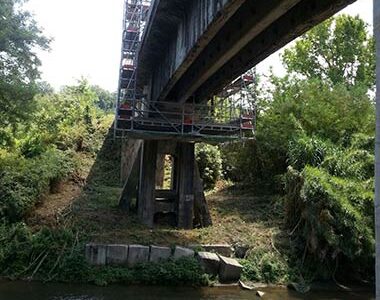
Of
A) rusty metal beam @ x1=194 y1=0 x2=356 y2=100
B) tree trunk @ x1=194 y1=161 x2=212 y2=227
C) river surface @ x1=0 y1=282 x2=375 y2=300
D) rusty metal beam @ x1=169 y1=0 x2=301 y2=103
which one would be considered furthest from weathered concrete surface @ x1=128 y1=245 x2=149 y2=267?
rusty metal beam @ x1=194 y1=0 x2=356 y2=100

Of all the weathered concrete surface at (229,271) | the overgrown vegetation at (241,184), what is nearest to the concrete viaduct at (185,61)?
the overgrown vegetation at (241,184)

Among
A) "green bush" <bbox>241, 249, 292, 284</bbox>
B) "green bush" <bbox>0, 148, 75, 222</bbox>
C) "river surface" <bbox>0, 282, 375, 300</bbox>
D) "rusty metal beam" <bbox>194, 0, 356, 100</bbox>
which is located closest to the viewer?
"rusty metal beam" <bbox>194, 0, 356, 100</bbox>

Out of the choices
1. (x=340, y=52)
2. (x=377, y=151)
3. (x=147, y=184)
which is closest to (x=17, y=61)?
(x=147, y=184)

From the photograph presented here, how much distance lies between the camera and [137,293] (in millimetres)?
9461

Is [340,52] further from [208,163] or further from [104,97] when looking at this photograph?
Result: [104,97]

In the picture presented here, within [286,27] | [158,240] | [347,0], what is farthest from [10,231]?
[347,0]

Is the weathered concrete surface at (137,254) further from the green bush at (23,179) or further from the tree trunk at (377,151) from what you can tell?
the tree trunk at (377,151)

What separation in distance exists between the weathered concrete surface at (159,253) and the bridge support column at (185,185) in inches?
127

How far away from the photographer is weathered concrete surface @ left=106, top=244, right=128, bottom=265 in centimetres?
1074

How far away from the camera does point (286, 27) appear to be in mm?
8234

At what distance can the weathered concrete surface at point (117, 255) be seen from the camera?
10.7 metres

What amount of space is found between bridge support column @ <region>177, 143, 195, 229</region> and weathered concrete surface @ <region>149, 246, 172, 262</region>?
3221 mm

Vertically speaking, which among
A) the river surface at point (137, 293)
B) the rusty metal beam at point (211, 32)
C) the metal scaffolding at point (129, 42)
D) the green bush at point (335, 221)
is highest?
the metal scaffolding at point (129, 42)

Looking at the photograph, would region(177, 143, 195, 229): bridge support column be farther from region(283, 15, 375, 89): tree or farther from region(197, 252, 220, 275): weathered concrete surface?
region(283, 15, 375, 89): tree
